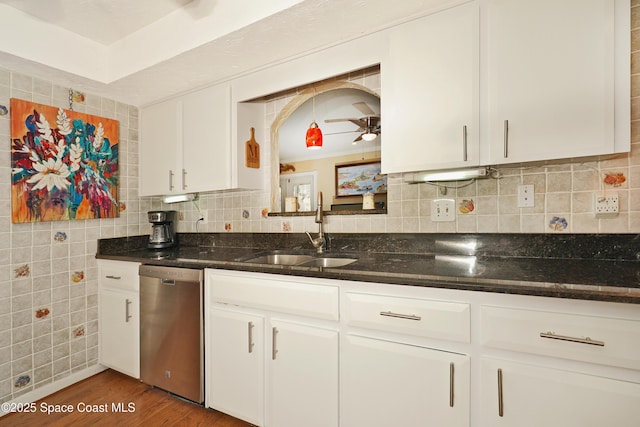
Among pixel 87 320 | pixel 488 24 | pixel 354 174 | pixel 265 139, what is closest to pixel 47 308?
pixel 87 320

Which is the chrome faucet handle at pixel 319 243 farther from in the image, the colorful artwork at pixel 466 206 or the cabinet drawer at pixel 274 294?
the colorful artwork at pixel 466 206

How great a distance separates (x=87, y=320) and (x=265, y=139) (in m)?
1.84

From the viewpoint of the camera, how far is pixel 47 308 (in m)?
2.03

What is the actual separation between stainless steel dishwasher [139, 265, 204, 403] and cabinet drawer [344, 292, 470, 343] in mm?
914

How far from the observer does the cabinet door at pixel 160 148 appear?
2.32m

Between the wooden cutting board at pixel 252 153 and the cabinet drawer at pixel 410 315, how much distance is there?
4.22ft

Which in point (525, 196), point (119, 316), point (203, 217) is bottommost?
point (119, 316)

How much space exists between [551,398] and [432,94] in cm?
124

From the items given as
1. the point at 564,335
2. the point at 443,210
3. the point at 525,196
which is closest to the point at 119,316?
the point at 443,210

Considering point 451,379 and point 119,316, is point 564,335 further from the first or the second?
point 119,316

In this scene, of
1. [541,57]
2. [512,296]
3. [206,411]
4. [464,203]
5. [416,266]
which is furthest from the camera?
[206,411]

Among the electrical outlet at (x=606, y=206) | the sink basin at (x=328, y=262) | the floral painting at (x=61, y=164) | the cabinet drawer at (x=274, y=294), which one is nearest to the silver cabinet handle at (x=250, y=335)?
the cabinet drawer at (x=274, y=294)

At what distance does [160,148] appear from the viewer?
241cm

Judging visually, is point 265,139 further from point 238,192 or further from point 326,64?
point 326,64
